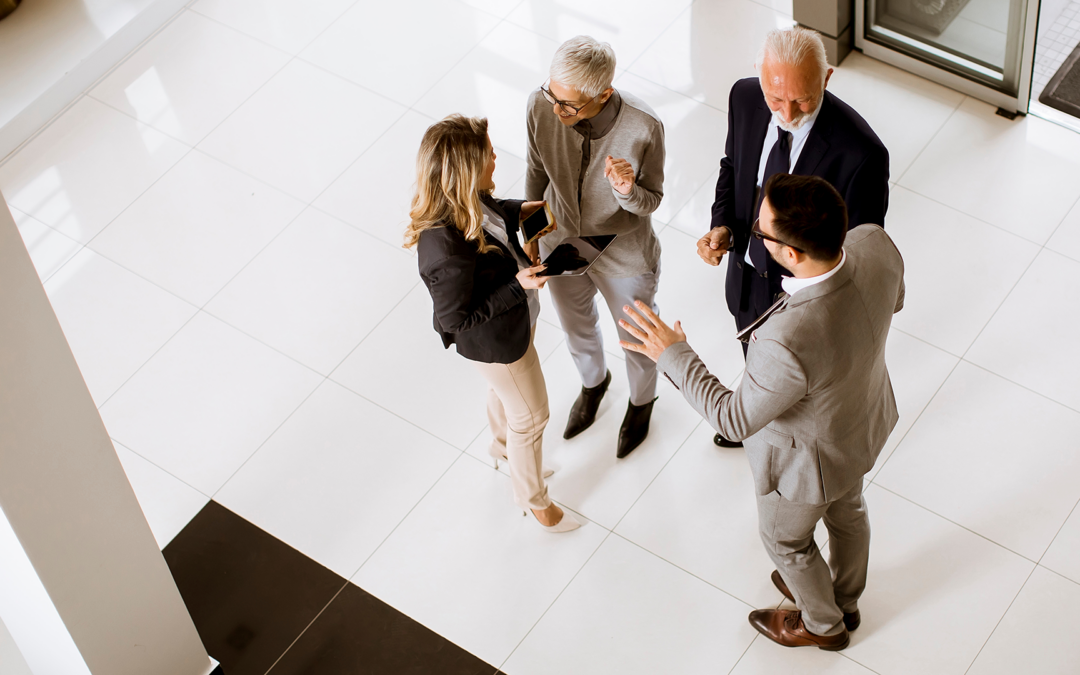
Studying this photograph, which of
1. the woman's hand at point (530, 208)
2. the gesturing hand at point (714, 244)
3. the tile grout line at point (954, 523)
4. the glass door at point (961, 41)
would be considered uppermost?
the woman's hand at point (530, 208)

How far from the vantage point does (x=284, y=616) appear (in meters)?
3.56

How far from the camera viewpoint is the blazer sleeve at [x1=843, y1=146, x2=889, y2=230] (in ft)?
9.03

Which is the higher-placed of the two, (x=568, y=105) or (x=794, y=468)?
(x=568, y=105)

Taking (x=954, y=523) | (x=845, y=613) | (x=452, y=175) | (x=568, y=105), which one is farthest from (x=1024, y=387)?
(x=452, y=175)

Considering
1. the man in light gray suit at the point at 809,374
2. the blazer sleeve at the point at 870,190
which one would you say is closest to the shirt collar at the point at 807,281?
the man in light gray suit at the point at 809,374

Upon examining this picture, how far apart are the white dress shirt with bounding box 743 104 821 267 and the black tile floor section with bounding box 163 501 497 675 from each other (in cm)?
180

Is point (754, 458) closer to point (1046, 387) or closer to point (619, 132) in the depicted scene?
point (619, 132)

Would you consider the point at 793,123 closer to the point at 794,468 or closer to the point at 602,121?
the point at 602,121

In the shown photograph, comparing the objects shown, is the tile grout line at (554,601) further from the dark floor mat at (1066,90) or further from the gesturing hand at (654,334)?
the dark floor mat at (1066,90)

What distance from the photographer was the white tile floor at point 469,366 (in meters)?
3.46

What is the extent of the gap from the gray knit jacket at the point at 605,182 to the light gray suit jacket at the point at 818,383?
0.69 m

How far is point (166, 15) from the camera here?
578cm

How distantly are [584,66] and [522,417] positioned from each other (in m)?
1.12

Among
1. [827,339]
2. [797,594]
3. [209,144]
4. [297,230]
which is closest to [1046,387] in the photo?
[797,594]
